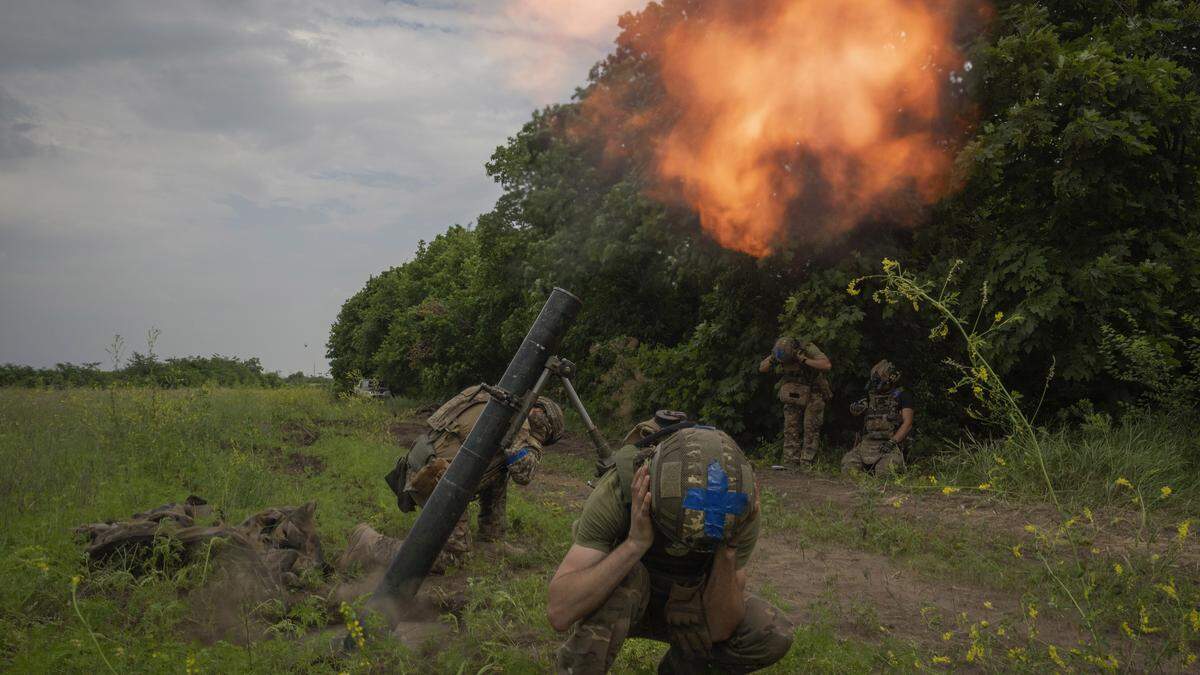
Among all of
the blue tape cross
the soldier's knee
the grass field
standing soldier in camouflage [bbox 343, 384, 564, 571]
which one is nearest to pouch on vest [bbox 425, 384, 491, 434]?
standing soldier in camouflage [bbox 343, 384, 564, 571]

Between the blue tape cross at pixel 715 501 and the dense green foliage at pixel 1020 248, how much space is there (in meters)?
4.08

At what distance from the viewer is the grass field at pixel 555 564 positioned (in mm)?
4281

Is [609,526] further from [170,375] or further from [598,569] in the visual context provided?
[170,375]

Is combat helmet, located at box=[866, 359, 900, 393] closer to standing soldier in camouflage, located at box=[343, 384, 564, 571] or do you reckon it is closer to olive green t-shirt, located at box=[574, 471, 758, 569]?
standing soldier in camouflage, located at box=[343, 384, 564, 571]

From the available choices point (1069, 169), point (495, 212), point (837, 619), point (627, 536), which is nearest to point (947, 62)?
point (1069, 169)

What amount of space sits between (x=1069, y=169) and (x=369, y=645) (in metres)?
9.20

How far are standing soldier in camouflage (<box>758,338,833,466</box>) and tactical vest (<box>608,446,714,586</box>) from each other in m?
8.06

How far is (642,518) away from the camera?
3.12 metres

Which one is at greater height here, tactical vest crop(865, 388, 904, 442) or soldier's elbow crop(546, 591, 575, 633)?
tactical vest crop(865, 388, 904, 442)

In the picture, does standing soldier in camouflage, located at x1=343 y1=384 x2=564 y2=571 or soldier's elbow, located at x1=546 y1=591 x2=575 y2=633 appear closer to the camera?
soldier's elbow, located at x1=546 y1=591 x2=575 y2=633

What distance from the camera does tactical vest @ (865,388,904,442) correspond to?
425 inches

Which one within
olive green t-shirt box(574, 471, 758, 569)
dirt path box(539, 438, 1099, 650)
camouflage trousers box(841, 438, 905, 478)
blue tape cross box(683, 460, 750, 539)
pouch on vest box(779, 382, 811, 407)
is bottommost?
dirt path box(539, 438, 1099, 650)

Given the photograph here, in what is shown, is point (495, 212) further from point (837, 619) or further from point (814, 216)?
point (837, 619)

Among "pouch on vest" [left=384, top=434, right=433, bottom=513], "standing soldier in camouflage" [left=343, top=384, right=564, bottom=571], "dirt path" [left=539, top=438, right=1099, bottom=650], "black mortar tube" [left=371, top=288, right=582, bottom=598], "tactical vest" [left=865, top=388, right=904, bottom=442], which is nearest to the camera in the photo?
"black mortar tube" [left=371, top=288, right=582, bottom=598]
